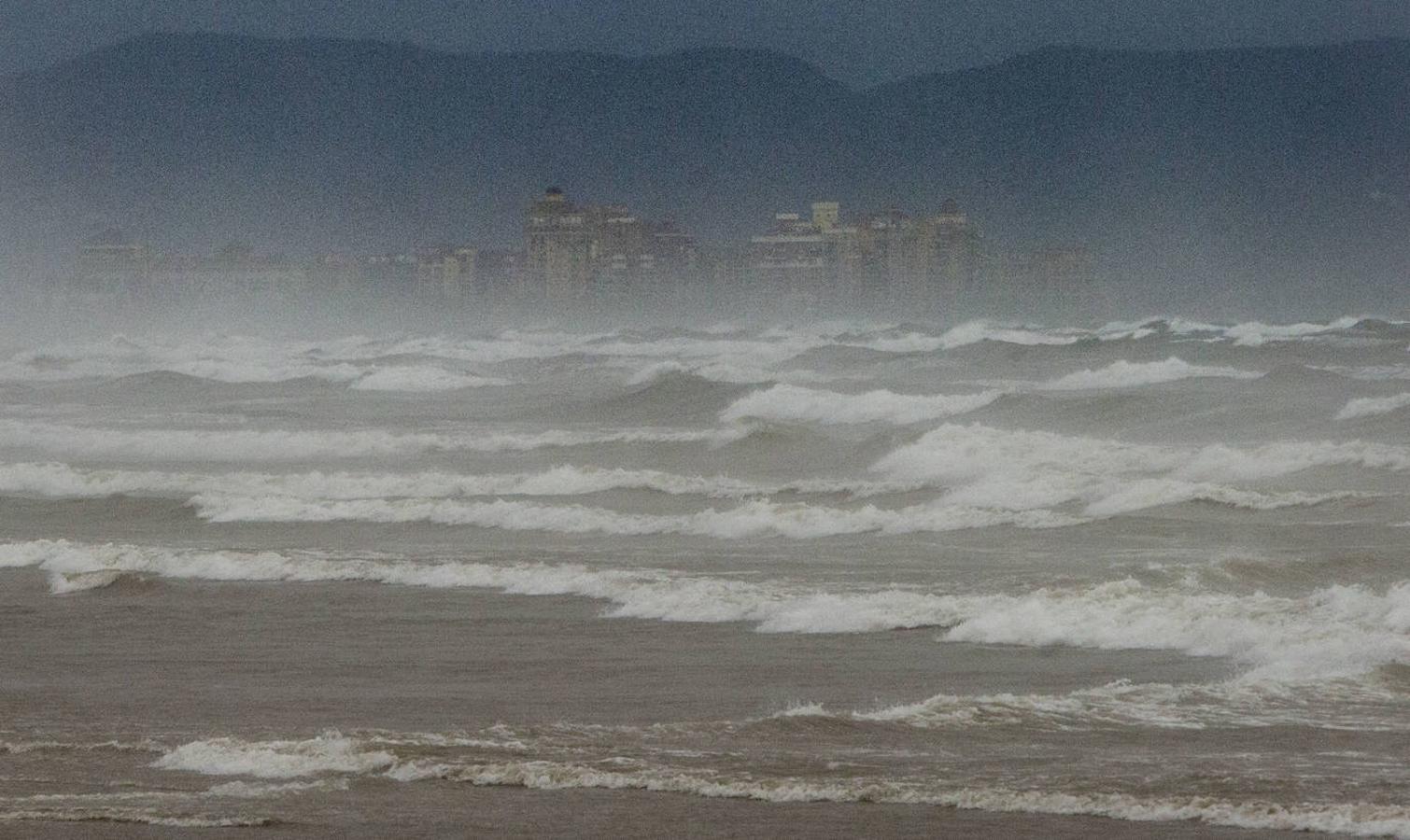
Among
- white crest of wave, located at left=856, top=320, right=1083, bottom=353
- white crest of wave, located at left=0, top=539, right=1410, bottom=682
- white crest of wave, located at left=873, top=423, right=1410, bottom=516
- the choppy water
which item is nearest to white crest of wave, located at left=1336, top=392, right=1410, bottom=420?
the choppy water

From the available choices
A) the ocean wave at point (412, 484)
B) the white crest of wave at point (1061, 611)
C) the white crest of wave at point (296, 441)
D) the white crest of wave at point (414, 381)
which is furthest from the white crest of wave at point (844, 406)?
the white crest of wave at point (1061, 611)

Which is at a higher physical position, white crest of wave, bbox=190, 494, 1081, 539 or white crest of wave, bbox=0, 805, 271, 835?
white crest of wave, bbox=190, 494, 1081, 539

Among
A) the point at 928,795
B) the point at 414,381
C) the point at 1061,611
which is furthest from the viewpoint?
the point at 414,381

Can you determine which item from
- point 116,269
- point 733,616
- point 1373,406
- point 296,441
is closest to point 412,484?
point 296,441

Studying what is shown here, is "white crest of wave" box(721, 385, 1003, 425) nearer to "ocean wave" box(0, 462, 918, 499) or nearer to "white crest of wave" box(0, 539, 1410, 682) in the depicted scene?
"ocean wave" box(0, 462, 918, 499)

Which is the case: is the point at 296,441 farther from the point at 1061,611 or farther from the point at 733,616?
the point at 1061,611

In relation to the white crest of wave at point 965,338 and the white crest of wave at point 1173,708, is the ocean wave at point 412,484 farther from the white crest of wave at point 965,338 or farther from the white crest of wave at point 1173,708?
the white crest of wave at point 965,338
